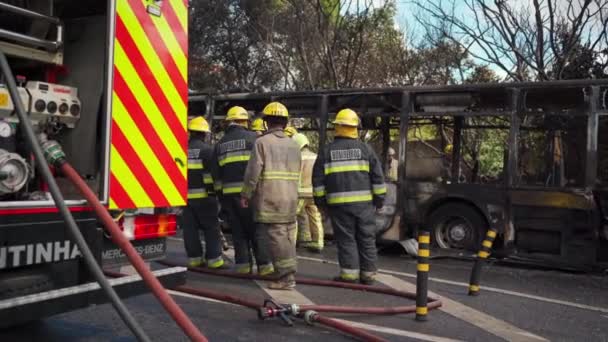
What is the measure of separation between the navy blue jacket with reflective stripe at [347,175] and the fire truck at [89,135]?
275cm

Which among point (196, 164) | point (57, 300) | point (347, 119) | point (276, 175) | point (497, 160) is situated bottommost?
point (57, 300)

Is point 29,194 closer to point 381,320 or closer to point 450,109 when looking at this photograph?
point 381,320

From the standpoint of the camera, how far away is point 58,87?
12.3 feet

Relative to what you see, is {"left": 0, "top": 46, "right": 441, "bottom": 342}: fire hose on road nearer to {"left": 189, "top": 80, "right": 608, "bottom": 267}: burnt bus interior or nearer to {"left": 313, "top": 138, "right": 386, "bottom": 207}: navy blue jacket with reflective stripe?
{"left": 313, "top": 138, "right": 386, "bottom": 207}: navy blue jacket with reflective stripe

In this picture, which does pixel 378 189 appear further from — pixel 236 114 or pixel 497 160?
pixel 497 160

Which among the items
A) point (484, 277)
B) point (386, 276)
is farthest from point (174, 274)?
point (484, 277)

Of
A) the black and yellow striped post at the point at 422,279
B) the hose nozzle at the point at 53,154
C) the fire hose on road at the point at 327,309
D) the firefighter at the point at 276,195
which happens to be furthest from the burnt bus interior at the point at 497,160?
the hose nozzle at the point at 53,154

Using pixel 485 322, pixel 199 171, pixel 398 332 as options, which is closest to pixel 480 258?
pixel 485 322

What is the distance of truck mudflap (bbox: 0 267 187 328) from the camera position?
2.91 metres

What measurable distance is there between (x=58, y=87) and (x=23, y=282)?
1.20 m

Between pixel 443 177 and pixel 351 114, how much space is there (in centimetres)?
364

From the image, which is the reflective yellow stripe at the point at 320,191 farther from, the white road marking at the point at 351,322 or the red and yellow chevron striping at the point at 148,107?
the red and yellow chevron striping at the point at 148,107

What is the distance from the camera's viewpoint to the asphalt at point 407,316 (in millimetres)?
4637

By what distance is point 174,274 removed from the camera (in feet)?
12.4
